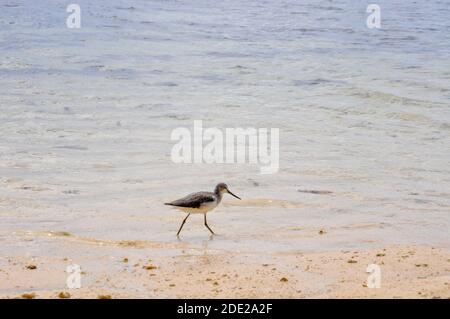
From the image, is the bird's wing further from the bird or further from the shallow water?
the shallow water

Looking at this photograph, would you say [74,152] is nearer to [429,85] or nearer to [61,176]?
[61,176]

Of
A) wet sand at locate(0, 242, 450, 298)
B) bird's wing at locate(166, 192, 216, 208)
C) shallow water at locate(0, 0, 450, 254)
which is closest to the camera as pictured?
wet sand at locate(0, 242, 450, 298)

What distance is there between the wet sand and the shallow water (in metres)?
0.41

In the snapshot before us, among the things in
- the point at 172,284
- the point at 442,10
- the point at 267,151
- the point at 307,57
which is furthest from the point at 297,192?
the point at 442,10

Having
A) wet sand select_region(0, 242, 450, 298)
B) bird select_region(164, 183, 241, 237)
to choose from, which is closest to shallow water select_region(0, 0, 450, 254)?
bird select_region(164, 183, 241, 237)

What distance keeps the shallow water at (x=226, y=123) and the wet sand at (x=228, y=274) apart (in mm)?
413

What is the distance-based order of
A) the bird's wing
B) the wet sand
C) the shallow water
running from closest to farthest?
the wet sand
the bird's wing
the shallow water

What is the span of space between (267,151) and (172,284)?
19.9 feet

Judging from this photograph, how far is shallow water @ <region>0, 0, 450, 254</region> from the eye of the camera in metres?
9.78

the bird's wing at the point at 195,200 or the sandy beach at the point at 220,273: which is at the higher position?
the bird's wing at the point at 195,200

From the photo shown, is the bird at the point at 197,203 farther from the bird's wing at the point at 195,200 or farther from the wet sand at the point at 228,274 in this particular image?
the wet sand at the point at 228,274

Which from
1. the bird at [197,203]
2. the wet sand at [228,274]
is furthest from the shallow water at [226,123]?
the wet sand at [228,274]

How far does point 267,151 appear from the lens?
43.4 ft

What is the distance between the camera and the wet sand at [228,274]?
7.12 m
